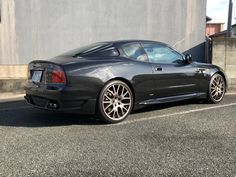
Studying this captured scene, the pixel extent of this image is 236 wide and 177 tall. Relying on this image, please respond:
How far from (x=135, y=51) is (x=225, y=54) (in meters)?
5.01

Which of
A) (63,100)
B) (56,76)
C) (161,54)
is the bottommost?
(63,100)

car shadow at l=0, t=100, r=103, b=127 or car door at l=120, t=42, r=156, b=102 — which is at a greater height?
car door at l=120, t=42, r=156, b=102

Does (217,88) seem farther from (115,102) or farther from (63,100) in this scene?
(63,100)

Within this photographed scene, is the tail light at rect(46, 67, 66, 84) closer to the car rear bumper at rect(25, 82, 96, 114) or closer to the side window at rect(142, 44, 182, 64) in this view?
the car rear bumper at rect(25, 82, 96, 114)

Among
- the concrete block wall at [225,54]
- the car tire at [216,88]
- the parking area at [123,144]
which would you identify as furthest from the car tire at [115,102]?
the concrete block wall at [225,54]

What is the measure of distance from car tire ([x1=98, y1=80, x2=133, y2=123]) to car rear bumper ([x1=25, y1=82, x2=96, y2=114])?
172mm

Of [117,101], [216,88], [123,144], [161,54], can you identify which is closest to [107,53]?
[117,101]

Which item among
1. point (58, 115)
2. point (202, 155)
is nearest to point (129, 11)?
point (58, 115)

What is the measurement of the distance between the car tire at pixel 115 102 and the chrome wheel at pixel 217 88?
208 centimetres

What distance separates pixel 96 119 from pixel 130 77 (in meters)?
0.87

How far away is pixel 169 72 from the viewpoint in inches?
259

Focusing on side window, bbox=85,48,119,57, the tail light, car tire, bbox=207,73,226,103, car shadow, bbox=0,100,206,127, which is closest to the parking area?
car shadow, bbox=0,100,206,127

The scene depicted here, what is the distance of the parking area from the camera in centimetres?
385

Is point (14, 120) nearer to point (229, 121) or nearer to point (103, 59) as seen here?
point (103, 59)
